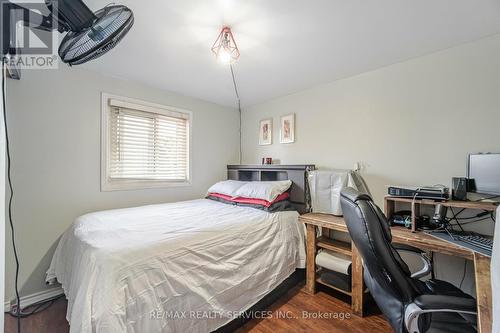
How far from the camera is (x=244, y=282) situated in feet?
5.40

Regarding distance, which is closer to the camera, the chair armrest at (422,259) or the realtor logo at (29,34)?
the realtor logo at (29,34)

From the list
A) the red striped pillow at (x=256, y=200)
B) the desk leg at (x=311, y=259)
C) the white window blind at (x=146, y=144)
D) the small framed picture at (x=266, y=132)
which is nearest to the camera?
the desk leg at (x=311, y=259)

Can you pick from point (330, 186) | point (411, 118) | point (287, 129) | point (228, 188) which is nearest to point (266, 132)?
point (287, 129)

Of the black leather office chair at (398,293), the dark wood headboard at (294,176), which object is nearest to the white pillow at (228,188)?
the dark wood headboard at (294,176)

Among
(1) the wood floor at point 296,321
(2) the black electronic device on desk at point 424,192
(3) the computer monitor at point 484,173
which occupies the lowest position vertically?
(1) the wood floor at point 296,321

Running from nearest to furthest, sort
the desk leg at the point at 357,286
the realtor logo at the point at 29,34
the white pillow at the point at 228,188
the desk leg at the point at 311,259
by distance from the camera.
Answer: the realtor logo at the point at 29,34 < the desk leg at the point at 357,286 < the desk leg at the point at 311,259 < the white pillow at the point at 228,188

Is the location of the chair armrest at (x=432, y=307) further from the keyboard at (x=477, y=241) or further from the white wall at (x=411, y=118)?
the white wall at (x=411, y=118)

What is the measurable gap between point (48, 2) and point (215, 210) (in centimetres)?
189

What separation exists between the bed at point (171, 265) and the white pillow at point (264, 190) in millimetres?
187

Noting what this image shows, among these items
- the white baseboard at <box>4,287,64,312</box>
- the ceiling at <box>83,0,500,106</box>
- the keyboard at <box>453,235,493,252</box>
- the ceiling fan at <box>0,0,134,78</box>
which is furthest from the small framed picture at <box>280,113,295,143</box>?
the white baseboard at <box>4,287,64,312</box>

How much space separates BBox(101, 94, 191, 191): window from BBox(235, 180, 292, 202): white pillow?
0.96 meters

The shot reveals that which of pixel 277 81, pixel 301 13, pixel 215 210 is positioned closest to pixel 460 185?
pixel 301 13

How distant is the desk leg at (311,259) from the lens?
2128 mm

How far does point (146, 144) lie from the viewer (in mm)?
2654
